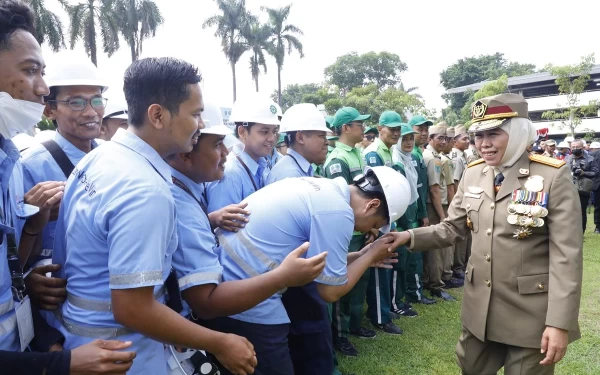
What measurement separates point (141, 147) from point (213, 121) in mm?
1021

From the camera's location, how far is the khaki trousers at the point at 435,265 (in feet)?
21.5

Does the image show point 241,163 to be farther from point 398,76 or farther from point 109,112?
point 398,76

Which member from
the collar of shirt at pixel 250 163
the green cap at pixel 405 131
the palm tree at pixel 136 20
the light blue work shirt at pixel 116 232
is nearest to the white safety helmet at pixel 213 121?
the light blue work shirt at pixel 116 232

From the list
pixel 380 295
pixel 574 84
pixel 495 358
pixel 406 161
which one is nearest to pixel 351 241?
pixel 380 295

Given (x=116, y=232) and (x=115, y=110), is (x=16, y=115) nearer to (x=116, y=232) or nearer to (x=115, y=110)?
(x=116, y=232)

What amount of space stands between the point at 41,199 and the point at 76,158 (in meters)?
0.97

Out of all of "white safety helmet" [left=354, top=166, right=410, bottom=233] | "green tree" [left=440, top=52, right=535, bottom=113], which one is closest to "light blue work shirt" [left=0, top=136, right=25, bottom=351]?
"white safety helmet" [left=354, top=166, right=410, bottom=233]

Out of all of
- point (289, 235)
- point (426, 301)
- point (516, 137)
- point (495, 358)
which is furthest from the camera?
point (426, 301)

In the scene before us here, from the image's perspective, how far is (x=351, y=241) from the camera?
4.73 metres

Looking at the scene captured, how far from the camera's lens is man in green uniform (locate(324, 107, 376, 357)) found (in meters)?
4.75

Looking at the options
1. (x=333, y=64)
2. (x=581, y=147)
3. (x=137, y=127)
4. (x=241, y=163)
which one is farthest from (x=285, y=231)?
(x=333, y=64)

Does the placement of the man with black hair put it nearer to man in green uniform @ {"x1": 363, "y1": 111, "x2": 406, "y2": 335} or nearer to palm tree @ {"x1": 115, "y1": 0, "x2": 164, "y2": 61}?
man in green uniform @ {"x1": 363, "y1": 111, "x2": 406, "y2": 335}

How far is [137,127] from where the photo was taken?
63.2 inches

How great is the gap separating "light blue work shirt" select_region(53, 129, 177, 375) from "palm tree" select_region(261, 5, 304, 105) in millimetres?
36273
